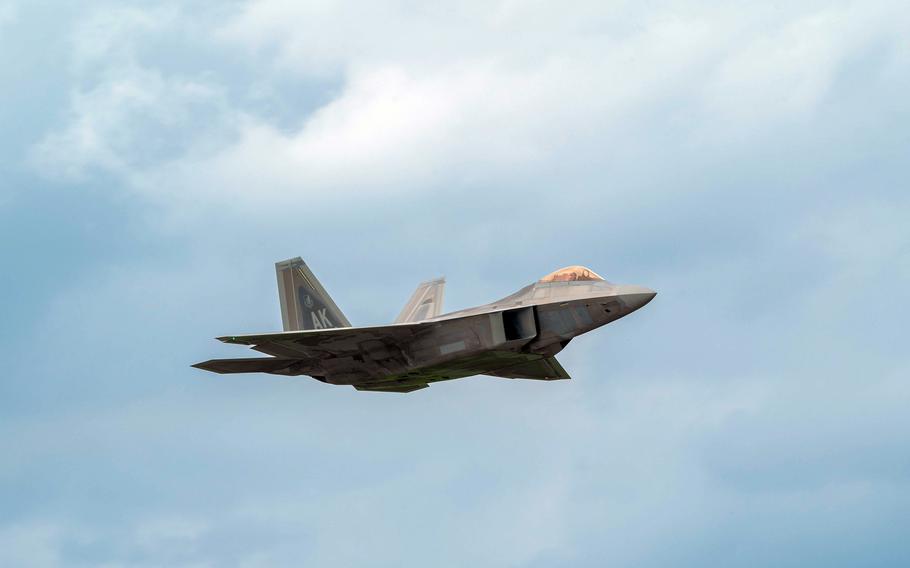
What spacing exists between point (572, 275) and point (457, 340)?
441 centimetres

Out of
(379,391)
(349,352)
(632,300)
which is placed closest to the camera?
(632,300)

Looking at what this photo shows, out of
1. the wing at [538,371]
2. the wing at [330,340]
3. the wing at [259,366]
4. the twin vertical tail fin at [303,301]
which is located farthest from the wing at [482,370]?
the twin vertical tail fin at [303,301]

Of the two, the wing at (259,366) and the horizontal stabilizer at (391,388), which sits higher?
the wing at (259,366)

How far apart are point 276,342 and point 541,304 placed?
353 inches

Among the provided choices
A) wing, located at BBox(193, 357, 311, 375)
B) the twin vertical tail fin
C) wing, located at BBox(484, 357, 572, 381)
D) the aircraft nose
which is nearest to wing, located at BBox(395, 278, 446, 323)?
the twin vertical tail fin

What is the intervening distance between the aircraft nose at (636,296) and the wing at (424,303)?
35.9 ft

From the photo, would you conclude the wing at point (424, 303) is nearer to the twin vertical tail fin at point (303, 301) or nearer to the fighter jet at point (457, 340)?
the twin vertical tail fin at point (303, 301)

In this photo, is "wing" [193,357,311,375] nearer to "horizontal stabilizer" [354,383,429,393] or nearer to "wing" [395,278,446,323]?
"horizontal stabilizer" [354,383,429,393]

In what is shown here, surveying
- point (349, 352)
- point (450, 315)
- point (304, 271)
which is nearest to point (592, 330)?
point (450, 315)

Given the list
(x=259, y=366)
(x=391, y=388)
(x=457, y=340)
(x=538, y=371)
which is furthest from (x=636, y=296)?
(x=259, y=366)

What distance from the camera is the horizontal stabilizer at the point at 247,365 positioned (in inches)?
1732

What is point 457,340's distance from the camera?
136 feet

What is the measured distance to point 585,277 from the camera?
136 feet

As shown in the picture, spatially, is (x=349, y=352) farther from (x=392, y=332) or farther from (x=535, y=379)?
(x=535, y=379)
